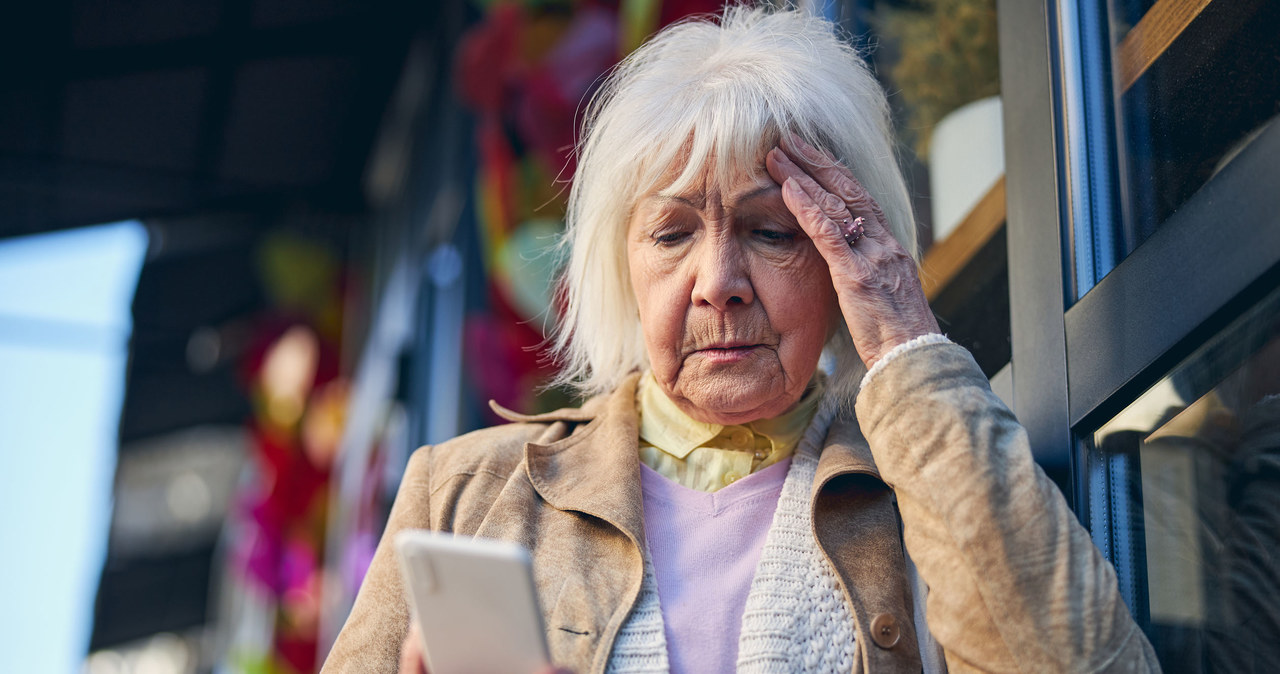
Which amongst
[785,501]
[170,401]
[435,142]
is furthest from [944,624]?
[170,401]

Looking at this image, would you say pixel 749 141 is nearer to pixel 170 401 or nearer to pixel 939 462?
pixel 939 462

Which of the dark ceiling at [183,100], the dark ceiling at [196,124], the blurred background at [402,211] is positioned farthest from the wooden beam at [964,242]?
the dark ceiling at [183,100]

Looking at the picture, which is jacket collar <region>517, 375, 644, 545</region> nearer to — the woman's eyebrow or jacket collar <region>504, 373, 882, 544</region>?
jacket collar <region>504, 373, 882, 544</region>

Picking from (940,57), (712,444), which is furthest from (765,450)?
(940,57)

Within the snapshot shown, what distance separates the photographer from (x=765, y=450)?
1585 millimetres

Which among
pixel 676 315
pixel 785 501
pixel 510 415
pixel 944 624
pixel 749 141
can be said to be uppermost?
pixel 749 141

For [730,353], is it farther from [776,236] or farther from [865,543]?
[865,543]

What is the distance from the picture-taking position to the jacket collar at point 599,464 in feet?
4.72

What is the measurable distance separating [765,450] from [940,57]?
1.04m

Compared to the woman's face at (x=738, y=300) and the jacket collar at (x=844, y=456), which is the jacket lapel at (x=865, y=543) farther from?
the woman's face at (x=738, y=300)

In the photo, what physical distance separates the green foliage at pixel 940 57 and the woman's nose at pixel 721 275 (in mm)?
731

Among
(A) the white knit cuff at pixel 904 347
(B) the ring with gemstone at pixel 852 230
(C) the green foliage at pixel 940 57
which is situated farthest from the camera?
(C) the green foliage at pixel 940 57

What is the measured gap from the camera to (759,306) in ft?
4.84

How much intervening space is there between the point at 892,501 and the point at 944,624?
0.27 meters
